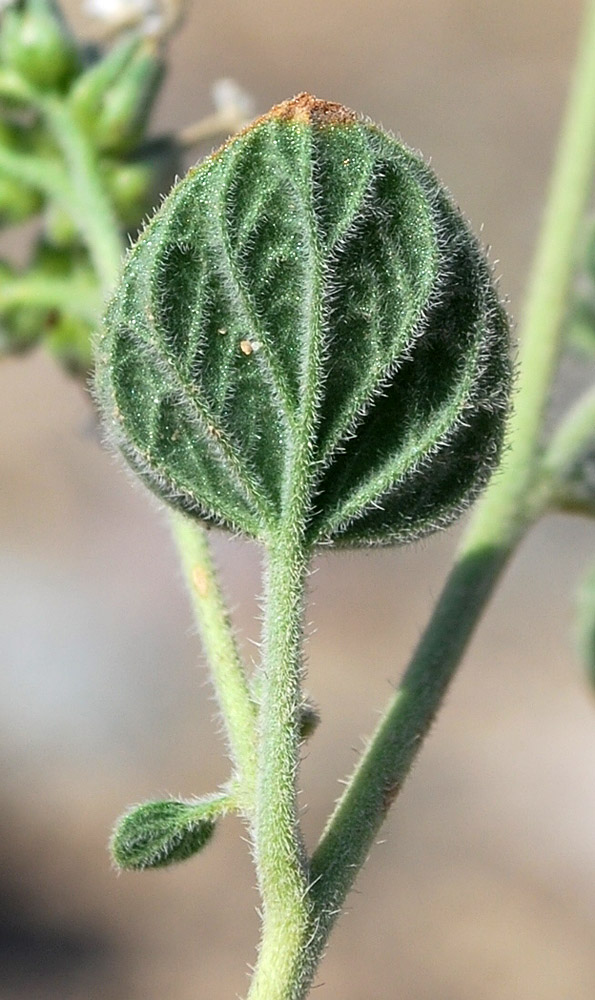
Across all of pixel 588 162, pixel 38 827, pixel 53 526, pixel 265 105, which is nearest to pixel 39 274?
pixel 588 162

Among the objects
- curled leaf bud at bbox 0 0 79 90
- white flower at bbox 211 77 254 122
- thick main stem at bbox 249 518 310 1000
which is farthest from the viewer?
white flower at bbox 211 77 254 122

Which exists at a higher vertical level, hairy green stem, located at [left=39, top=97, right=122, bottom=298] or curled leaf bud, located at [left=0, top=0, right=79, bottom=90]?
curled leaf bud, located at [left=0, top=0, right=79, bottom=90]

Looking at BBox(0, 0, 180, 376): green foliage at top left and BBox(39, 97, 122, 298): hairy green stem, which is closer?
BBox(39, 97, 122, 298): hairy green stem

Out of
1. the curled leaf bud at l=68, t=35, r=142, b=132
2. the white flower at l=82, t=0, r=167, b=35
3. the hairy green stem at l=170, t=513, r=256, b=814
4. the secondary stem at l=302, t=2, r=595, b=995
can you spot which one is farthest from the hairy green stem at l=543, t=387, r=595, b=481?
the white flower at l=82, t=0, r=167, b=35

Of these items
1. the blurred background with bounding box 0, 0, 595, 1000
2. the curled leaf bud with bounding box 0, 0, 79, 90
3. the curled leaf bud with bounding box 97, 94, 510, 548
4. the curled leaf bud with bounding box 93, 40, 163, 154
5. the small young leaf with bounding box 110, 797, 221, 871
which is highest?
the curled leaf bud with bounding box 0, 0, 79, 90

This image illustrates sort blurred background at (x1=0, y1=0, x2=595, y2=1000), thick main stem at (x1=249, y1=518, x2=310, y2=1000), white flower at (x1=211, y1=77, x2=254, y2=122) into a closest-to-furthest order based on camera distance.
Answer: thick main stem at (x1=249, y1=518, x2=310, y2=1000) → white flower at (x1=211, y1=77, x2=254, y2=122) → blurred background at (x1=0, y1=0, x2=595, y2=1000)

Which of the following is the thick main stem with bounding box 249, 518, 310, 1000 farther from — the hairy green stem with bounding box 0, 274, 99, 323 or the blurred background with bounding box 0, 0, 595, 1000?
the blurred background with bounding box 0, 0, 595, 1000

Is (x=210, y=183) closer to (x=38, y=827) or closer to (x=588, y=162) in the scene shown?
(x=588, y=162)
